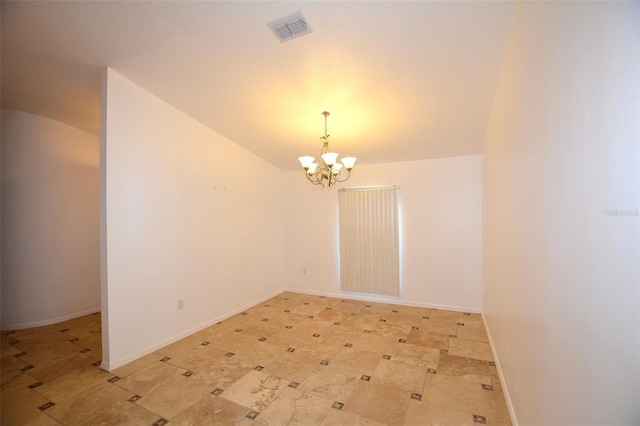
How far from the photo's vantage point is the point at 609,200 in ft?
2.56

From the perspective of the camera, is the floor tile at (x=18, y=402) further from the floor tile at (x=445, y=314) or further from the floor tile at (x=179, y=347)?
the floor tile at (x=445, y=314)

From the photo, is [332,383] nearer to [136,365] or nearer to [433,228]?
[136,365]

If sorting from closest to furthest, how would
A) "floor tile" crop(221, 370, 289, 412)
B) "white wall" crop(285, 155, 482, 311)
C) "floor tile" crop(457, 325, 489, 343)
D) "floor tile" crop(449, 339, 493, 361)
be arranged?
"floor tile" crop(221, 370, 289, 412), "floor tile" crop(449, 339, 493, 361), "floor tile" crop(457, 325, 489, 343), "white wall" crop(285, 155, 482, 311)

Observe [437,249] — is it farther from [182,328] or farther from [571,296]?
[182,328]

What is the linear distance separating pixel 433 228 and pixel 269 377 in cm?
331

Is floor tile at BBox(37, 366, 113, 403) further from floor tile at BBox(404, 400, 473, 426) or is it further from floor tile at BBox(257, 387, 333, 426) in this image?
floor tile at BBox(404, 400, 473, 426)

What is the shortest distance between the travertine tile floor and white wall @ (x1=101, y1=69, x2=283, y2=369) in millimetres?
392

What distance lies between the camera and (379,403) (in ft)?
7.04

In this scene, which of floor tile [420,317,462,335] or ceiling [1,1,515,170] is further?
floor tile [420,317,462,335]

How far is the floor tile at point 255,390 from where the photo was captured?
7.19 ft

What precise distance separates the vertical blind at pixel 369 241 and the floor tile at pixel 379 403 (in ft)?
8.01

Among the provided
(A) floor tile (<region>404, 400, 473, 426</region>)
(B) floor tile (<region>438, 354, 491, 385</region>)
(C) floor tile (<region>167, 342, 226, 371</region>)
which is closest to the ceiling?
(B) floor tile (<region>438, 354, 491, 385</region>)

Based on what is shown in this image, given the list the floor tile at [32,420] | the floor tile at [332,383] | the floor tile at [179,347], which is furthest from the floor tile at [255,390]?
the floor tile at [32,420]

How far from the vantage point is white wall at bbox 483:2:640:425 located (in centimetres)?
71
